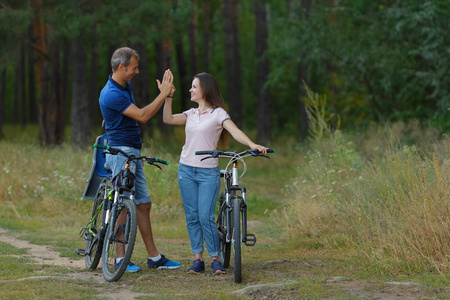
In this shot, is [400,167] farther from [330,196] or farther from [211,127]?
[211,127]

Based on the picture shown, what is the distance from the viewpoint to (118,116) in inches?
266

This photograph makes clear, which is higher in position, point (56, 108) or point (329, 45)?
point (329, 45)

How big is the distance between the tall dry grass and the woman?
5.45 ft

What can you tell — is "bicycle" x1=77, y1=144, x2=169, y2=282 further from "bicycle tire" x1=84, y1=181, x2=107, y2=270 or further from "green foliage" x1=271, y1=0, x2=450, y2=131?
"green foliage" x1=271, y1=0, x2=450, y2=131

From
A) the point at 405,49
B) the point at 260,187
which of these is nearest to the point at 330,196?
the point at 260,187

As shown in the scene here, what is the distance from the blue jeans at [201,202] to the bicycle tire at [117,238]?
0.60m

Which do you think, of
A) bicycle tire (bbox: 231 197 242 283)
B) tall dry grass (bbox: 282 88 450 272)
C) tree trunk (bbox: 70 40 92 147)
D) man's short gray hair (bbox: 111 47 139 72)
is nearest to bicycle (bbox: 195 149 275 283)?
bicycle tire (bbox: 231 197 242 283)

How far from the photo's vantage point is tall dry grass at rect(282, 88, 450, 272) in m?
6.57

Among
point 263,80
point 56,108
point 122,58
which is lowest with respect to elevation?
point 122,58

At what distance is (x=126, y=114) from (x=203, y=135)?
77cm

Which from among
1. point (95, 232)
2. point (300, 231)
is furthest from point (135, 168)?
point (300, 231)

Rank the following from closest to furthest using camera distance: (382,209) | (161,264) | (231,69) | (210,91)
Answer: (210,91), (161,264), (382,209), (231,69)

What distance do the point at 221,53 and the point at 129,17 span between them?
30.7 metres

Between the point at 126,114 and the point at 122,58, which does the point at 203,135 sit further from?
the point at 122,58
